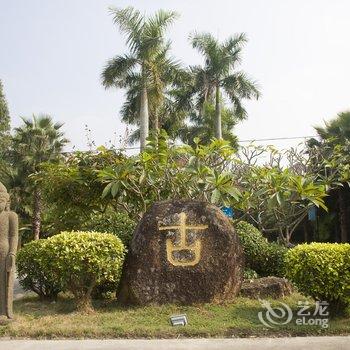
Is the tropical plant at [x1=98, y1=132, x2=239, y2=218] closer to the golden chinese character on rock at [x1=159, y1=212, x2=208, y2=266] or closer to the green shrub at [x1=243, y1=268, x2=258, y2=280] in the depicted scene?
the golden chinese character on rock at [x1=159, y1=212, x2=208, y2=266]

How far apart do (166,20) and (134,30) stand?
135cm

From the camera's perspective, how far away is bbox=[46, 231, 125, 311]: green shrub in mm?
7301

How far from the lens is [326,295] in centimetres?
682

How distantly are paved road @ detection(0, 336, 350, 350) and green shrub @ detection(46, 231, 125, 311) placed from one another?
5.11 feet

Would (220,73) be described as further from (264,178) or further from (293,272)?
(293,272)

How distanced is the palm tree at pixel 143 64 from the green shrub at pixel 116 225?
7.94 meters

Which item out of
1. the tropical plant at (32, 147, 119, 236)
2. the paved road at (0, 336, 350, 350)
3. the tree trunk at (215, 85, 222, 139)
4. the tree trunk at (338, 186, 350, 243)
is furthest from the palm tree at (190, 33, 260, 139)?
the paved road at (0, 336, 350, 350)

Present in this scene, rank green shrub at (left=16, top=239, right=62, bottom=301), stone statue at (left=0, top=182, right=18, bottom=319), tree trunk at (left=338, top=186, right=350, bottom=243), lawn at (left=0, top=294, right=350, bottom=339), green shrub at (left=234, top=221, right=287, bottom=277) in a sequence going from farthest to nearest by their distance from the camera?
tree trunk at (left=338, top=186, right=350, bottom=243), green shrub at (left=234, top=221, right=287, bottom=277), green shrub at (left=16, top=239, right=62, bottom=301), stone statue at (left=0, top=182, right=18, bottom=319), lawn at (left=0, top=294, right=350, bottom=339)

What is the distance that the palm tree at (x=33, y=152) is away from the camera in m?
22.6

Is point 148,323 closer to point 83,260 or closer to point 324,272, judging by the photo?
point 83,260

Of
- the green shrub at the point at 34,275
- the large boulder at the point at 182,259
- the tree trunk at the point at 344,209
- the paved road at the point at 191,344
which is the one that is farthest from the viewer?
the tree trunk at the point at 344,209

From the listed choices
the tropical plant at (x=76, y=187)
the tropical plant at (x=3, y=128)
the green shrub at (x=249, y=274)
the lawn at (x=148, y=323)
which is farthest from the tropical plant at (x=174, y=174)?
the tropical plant at (x=3, y=128)

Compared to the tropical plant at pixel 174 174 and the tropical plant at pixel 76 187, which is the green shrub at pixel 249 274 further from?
the tropical plant at pixel 76 187

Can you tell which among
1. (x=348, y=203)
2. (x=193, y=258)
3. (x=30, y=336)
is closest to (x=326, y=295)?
(x=193, y=258)
